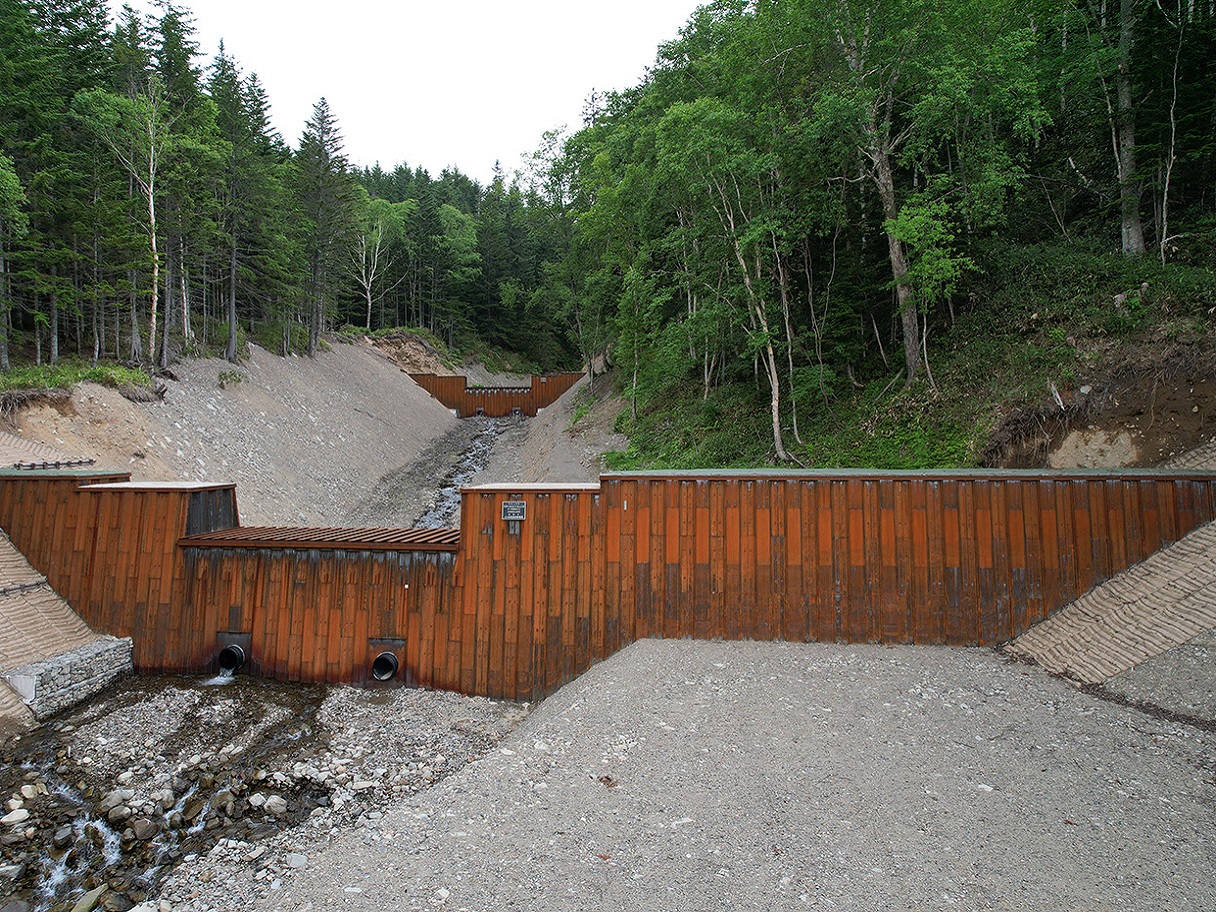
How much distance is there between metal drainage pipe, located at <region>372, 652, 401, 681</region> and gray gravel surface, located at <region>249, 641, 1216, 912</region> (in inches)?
118

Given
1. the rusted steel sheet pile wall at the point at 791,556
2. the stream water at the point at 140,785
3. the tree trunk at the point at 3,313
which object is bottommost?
the stream water at the point at 140,785

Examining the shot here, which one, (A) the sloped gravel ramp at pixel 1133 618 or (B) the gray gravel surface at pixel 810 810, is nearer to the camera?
(B) the gray gravel surface at pixel 810 810

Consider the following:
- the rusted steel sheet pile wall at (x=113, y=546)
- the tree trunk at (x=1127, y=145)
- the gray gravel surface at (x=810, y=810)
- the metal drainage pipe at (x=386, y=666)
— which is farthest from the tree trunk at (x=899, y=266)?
the rusted steel sheet pile wall at (x=113, y=546)

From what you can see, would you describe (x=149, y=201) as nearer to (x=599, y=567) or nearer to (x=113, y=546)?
(x=113, y=546)

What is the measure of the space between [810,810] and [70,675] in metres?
10.2

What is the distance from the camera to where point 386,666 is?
9094 millimetres

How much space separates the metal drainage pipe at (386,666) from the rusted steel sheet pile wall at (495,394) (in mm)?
27258

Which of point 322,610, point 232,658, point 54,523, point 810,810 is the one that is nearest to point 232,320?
point 54,523

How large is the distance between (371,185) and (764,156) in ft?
160

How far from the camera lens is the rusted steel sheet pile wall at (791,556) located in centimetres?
834

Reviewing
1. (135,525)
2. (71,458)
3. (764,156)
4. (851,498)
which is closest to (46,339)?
(71,458)

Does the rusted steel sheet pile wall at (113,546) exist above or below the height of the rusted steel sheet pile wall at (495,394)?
below

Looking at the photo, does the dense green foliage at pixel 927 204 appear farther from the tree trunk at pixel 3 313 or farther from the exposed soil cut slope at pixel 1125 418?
the tree trunk at pixel 3 313

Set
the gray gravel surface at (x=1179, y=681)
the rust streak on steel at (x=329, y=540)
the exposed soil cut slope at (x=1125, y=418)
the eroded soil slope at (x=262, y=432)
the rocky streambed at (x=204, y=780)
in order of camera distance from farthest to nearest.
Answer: the eroded soil slope at (x=262, y=432) → the exposed soil cut slope at (x=1125, y=418) → the rust streak on steel at (x=329, y=540) → the gray gravel surface at (x=1179, y=681) → the rocky streambed at (x=204, y=780)
